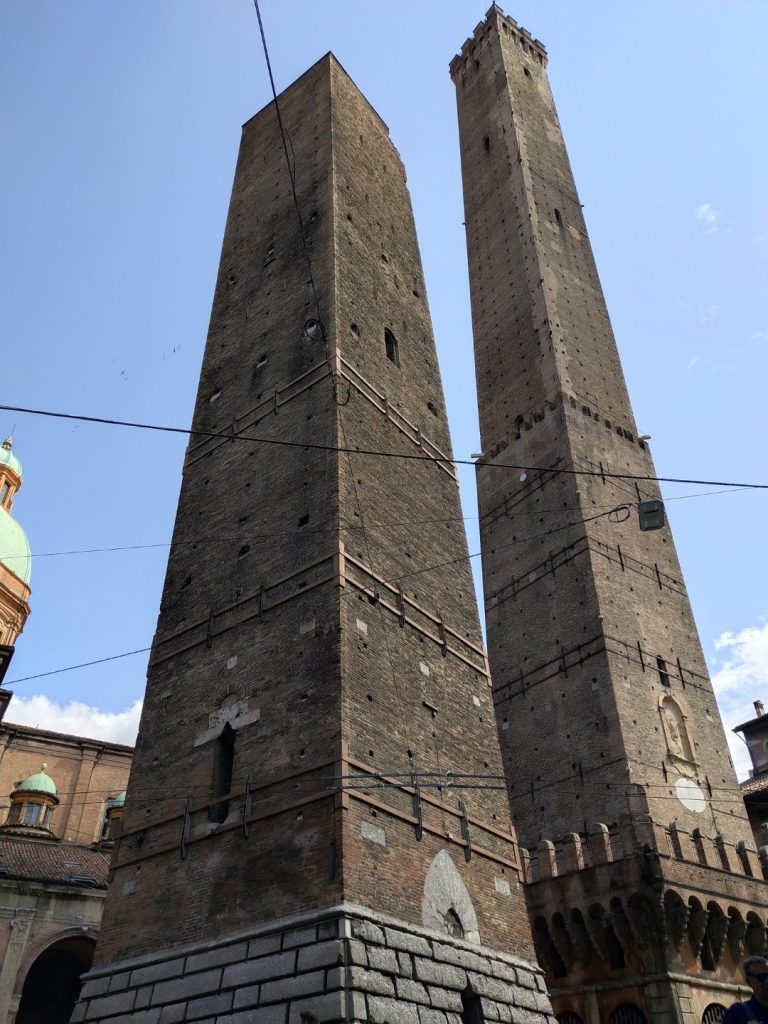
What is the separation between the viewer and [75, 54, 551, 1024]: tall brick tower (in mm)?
8945

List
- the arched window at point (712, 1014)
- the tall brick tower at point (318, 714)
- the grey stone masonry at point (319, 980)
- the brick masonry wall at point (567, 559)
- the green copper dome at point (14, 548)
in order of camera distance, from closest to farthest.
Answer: the grey stone masonry at point (319, 980), the tall brick tower at point (318, 714), the arched window at point (712, 1014), the brick masonry wall at point (567, 559), the green copper dome at point (14, 548)

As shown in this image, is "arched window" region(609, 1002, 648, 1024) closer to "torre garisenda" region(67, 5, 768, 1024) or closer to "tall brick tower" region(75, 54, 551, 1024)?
"torre garisenda" region(67, 5, 768, 1024)

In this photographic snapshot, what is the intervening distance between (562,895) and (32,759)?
58.7ft

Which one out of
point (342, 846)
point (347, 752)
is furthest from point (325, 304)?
point (342, 846)

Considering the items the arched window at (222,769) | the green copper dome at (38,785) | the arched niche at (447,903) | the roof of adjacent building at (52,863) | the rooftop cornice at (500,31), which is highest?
the rooftop cornice at (500,31)

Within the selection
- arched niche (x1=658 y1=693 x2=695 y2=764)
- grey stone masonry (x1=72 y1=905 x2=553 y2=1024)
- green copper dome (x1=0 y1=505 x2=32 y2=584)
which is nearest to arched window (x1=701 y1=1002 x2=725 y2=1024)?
arched niche (x1=658 y1=693 x2=695 y2=764)

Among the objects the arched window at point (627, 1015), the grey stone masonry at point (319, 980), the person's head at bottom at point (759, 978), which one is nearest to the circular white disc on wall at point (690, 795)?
the arched window at point (627, 1015)

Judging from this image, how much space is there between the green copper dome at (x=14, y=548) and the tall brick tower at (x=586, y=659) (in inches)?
738

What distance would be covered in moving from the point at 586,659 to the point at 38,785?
1546 cm

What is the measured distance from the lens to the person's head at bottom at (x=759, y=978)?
4.75 meters

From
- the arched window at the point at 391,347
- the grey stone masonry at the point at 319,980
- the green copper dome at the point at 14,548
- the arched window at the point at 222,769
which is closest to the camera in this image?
the grey stone masonry at the point at 319,980

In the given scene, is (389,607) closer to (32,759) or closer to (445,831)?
(445,831)

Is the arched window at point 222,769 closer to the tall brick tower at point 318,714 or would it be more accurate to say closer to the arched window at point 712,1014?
the tall brick tower at point 318,714

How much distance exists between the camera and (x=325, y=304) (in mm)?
14844
